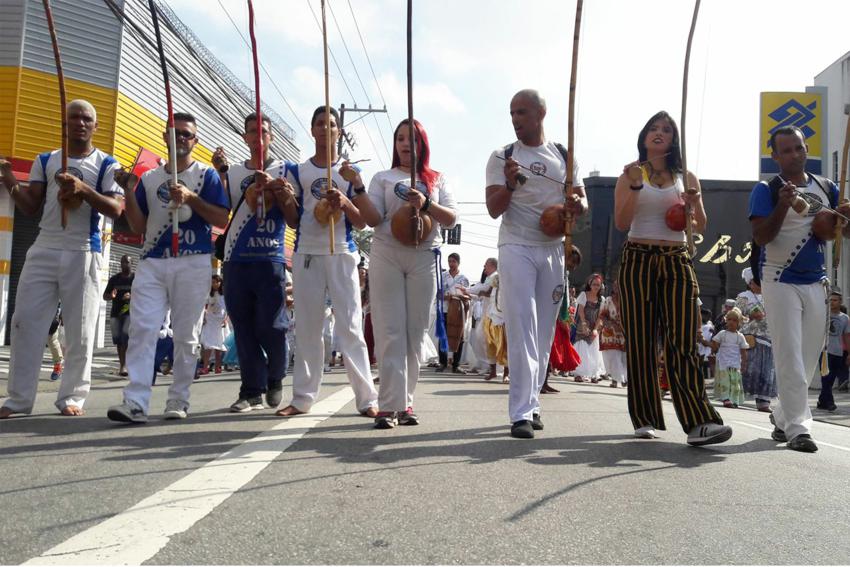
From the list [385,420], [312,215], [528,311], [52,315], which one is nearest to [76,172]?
[52,315]

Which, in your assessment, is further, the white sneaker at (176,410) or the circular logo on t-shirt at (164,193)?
the circular logo on t-shirt at (164,193)

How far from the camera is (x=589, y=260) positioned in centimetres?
1820

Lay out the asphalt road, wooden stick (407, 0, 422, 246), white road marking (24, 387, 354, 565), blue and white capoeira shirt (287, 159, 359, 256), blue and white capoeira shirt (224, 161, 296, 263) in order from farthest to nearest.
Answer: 1. blue and white capoeira shirt (224, 161, 296, 263)
2. blue and white capoeira shirt (287, 159, 359, 256)
3. wooden stick (407, 0, 422, 246)
4. the asphalt road
5. white road marking (24, 387, 354, 565)

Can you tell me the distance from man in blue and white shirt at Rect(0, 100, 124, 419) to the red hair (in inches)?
76.6

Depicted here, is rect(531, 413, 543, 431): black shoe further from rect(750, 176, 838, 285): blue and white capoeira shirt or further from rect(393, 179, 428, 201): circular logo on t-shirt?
rect(750, 176, 838, 285): blue and white capoeira shirt

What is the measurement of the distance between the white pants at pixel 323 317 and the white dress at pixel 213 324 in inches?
377

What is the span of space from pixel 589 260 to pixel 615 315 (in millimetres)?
4066

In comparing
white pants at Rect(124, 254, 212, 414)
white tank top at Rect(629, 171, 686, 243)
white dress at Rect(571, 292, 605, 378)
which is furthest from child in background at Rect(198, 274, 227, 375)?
white tank top at Rect(629, 171, 686, 243)

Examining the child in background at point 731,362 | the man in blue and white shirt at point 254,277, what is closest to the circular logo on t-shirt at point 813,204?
the man in blue and white shirt at point 254,277

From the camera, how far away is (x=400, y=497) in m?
3.32

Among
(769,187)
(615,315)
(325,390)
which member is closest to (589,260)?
(615,315)

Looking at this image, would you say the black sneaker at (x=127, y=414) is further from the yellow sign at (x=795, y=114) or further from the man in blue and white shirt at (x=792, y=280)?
the yellow sign at (x=795, y=114)

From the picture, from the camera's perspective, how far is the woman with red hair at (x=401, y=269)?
18.9 ft

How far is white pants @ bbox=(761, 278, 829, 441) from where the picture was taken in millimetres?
5660
